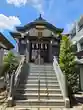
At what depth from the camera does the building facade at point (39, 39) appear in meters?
18.2

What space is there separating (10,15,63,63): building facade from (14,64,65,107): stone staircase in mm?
6052

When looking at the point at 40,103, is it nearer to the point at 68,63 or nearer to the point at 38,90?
the point at 38,90

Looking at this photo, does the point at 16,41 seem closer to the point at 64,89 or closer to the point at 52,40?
the point at 52,40

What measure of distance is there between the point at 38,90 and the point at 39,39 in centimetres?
981

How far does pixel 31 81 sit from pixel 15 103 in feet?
9.17

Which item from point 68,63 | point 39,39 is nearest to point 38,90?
point 68,63

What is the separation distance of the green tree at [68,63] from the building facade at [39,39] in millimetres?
2864

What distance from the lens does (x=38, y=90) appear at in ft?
30.7

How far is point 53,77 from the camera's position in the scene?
37.6ft

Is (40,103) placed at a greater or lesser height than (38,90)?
lesser

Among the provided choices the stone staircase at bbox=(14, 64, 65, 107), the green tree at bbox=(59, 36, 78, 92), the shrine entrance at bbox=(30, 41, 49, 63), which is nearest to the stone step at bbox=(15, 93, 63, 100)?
the stone staircase at bbox=(14, 64, 65, 107)

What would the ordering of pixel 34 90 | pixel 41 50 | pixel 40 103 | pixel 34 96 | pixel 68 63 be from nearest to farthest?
pixel 40 103 → pixel 34 96 → pixel 34 90 → pixel 68 63 → pixel 41 50

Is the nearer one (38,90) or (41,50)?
(38,90)

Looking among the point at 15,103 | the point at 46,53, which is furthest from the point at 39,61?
the point at 15,103
